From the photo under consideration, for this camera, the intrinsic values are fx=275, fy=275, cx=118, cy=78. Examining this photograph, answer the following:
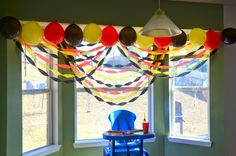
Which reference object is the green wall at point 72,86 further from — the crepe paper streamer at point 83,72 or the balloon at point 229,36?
the crepe paper streamer at point 83,72

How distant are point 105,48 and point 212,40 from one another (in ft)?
4.75

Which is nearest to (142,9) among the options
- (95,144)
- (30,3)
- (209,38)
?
(209,38)

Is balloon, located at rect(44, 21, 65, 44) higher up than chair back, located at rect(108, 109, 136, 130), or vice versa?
balloon, located at rect(44, 21, 65, 44)

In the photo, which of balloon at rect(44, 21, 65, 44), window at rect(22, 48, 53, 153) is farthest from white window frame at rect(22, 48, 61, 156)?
balloon at rect(44, 21, 65, 44)

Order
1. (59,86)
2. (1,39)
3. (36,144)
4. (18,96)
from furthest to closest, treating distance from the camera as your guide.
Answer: (59,86) → (36,144) → (18,96) → (1,39)

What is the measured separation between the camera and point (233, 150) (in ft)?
13.2

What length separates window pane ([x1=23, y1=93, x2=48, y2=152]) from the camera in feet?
12.2

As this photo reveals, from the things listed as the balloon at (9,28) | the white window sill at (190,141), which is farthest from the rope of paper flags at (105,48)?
the white window sill at (190,141)

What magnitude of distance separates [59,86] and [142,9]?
1689 mm

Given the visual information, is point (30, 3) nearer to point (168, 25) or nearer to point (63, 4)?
point (63, 4)

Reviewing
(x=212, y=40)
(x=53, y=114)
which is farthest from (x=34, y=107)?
(x=212, y=40)

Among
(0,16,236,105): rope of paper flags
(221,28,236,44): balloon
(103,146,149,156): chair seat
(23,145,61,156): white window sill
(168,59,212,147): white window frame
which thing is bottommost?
(103,146,149,156): chair seat

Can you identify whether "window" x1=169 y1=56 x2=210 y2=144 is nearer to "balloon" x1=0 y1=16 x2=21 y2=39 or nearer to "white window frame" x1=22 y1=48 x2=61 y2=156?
"white window frame" x1=22 y1=48 x2=61 y2=156

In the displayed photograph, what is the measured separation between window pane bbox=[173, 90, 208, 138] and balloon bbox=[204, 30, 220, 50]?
0.89 metres
